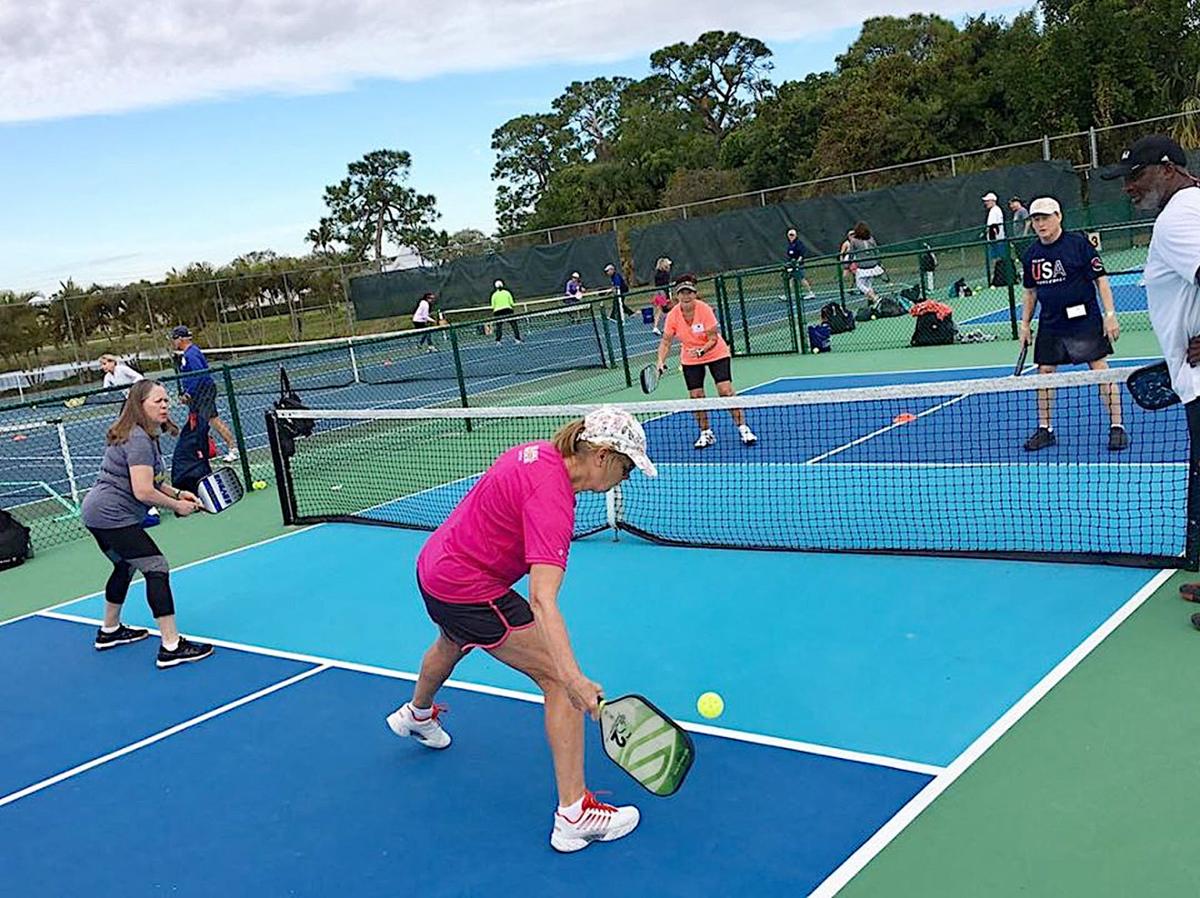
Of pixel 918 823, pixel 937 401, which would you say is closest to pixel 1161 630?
pixel 918 823

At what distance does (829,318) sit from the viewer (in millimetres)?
19547

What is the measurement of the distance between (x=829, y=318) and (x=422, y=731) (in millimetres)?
15719

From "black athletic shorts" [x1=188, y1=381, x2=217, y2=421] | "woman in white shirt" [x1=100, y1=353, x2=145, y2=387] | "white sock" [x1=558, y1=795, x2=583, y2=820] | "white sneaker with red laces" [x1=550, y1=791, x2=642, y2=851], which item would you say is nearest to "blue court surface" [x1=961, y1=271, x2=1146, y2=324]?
"black athletic shorts" [x1=188, y1=381, x2=217, y2=421]

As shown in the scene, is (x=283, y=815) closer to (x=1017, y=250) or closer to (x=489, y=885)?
(x=489, y=885)

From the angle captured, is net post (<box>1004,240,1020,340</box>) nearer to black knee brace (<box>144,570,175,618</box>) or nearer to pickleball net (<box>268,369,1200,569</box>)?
pickleball net (<box>268,369,1200,569</box>)

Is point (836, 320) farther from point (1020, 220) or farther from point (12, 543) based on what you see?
point (12, 543)

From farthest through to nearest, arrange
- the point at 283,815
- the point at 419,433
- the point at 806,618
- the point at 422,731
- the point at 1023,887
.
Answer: the point at 419,433 < the point at 806,618 < the point at 422,731 < the point at 283,815 < the point at 1023,887

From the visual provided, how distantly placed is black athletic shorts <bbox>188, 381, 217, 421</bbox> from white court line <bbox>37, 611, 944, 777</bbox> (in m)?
3.95

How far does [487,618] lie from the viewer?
13.6 feet

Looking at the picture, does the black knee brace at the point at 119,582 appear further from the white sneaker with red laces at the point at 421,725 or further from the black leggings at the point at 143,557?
the white sneaker with red laces at the point at 421,725

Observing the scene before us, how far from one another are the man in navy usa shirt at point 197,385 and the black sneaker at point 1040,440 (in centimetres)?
774

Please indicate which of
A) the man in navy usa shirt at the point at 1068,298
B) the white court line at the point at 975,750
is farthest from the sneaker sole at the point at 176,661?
the man in navy usa shirt at the point at 1068,298

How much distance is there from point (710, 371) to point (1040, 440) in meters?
3.13

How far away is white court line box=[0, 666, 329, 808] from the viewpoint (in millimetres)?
5269
